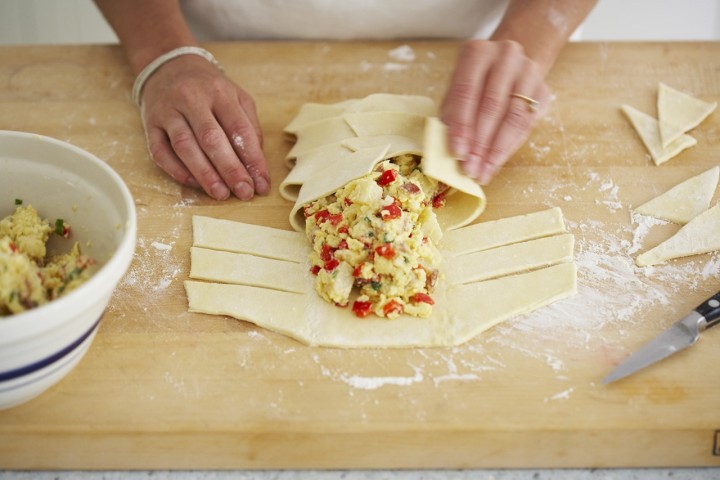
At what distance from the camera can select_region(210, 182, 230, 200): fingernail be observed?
2223mm

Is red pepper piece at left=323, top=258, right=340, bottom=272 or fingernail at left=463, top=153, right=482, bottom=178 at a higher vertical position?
fingernail at left=463, top=153, right=482, bottom=178

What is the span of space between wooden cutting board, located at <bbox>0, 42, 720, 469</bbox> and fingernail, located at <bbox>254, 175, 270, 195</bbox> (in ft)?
0.10

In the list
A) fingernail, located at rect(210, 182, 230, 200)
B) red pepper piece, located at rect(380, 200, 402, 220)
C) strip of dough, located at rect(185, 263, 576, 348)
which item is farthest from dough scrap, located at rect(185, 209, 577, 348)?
red pepper piece, located at rect(380, 200, 402, 220)

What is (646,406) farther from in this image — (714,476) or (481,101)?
(481,101)

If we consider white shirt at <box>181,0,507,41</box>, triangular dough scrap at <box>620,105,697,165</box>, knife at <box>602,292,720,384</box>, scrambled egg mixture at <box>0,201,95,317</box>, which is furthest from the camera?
white shirt at <box>181,0,507,41</box>

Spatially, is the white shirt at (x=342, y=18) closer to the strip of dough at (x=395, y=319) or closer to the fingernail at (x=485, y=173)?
the fingernail at (x=485, y=173)

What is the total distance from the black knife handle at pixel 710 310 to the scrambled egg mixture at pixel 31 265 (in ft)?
4.85

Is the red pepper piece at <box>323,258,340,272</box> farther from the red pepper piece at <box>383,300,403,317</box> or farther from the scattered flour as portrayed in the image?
the scattered flour

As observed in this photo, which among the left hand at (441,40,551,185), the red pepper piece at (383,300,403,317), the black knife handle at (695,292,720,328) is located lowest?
the red pepper piece at (383,300,403,317)

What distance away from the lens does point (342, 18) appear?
9.00 feet

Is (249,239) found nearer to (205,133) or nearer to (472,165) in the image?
(205,133)

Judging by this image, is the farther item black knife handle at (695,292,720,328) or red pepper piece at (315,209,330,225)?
red pepper piece at (315,209,330,225)

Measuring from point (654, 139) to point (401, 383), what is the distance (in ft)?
4.22

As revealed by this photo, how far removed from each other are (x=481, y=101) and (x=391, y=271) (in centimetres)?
63
